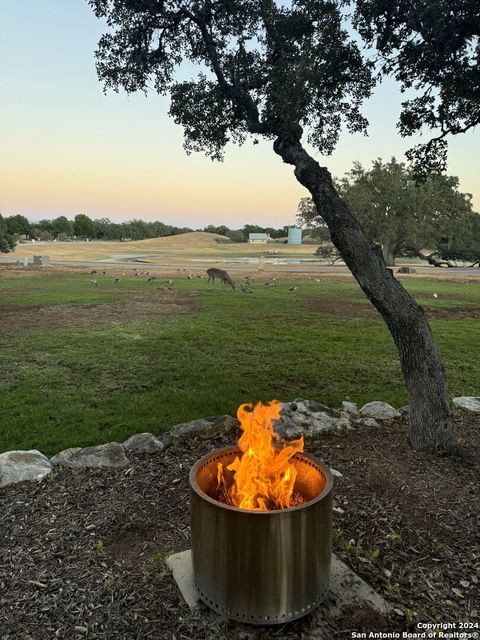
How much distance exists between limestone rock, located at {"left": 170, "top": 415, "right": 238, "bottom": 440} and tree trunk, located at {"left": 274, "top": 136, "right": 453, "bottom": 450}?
228cm

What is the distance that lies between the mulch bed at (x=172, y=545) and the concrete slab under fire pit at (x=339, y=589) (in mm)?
57

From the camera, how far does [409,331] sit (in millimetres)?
4871

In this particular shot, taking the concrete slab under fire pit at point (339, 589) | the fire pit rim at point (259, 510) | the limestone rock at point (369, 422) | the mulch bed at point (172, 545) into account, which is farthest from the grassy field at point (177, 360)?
the fire pit rim at point (259, 510)

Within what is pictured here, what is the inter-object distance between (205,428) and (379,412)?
259 centimetres

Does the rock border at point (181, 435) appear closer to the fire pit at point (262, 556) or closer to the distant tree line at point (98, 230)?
the fire pit at point (262, 556)

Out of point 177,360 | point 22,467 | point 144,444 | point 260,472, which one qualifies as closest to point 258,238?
point 177,360

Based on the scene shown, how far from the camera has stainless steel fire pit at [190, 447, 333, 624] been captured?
2.40 m

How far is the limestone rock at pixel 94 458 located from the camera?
4691 millimetres

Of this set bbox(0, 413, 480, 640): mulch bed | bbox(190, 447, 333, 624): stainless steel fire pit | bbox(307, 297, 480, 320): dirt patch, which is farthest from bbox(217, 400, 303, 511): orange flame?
bbox(307, 297, 480, 320): dirt patch

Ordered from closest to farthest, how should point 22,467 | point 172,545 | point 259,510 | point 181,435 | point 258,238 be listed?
point 259,510 < point 172,545 < point 22,467 < point 181,435 < point 258,238

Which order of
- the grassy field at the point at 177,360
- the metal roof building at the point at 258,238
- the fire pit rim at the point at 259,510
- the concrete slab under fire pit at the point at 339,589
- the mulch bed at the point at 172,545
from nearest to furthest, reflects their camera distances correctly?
1. the fire pit rim at the point at 259,510
2. the mulch bed at the point at 172,545
3. the concrete slab under fire pit at the point at 339,589
4. the grassy field at the point at 177,360
5. the metal roof building at the point at 258,238

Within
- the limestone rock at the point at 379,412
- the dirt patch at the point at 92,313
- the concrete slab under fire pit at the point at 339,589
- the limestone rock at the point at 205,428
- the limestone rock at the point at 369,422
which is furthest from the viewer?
the dirt patch at the point at 92,313

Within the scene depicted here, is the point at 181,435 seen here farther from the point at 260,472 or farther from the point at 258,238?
the point at 258,238

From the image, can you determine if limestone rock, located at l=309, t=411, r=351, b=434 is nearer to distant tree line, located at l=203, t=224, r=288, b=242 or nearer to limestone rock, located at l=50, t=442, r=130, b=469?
limestone rock, located at l=50, t=442, r=130, b=469
